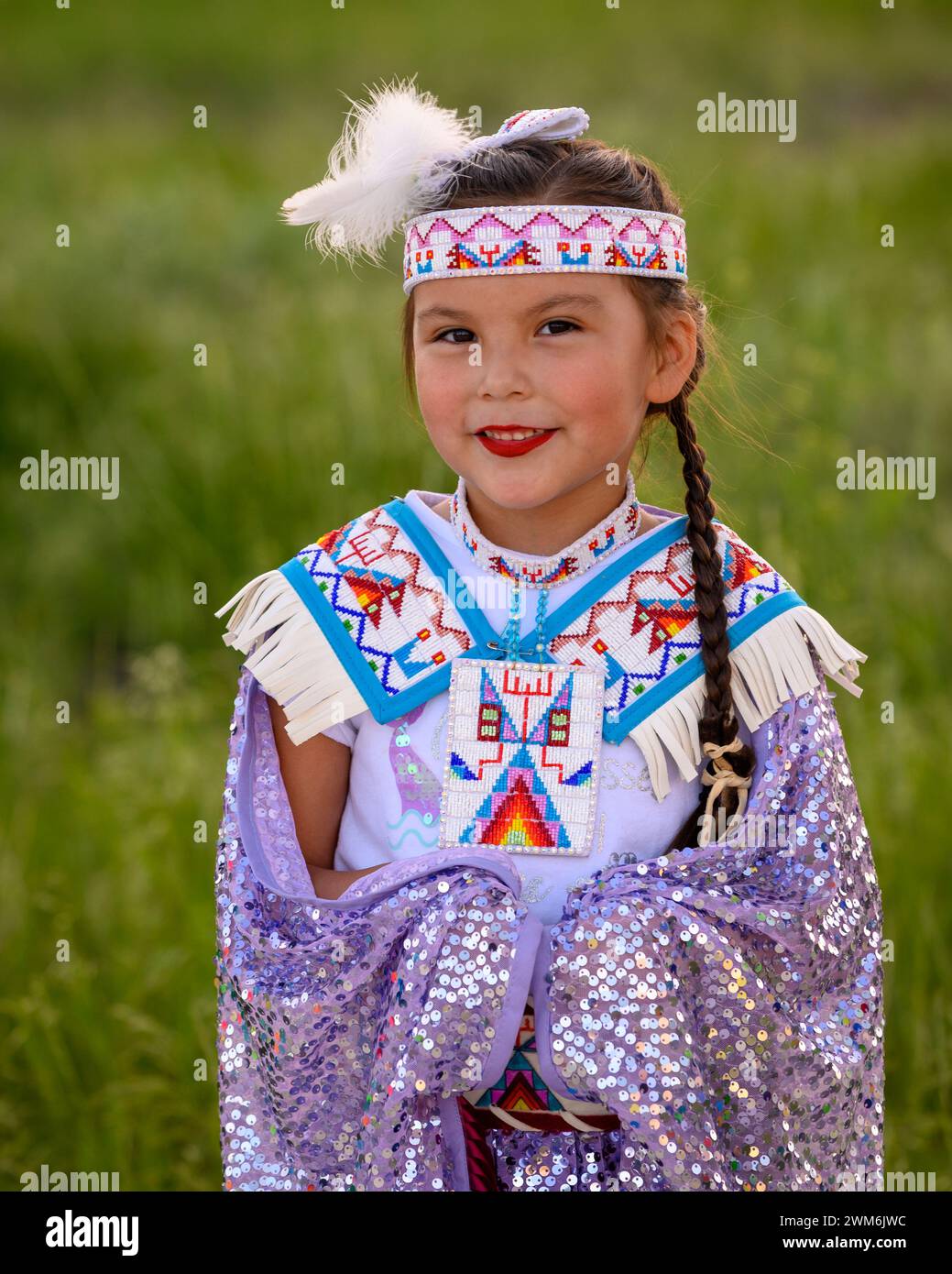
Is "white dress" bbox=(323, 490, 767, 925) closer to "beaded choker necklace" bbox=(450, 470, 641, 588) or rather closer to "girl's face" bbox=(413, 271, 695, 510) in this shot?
"beaded choker necklace" bbox=(450, 470, 641, 588)

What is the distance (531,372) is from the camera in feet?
6.82

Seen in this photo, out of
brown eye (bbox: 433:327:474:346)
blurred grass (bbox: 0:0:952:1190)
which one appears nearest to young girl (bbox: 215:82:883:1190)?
brown eye (bbox: 433:327:474:346)

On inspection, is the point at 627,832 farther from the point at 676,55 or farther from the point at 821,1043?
the point at 676,55

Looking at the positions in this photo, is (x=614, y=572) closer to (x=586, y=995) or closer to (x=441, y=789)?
(x=441, y=789)

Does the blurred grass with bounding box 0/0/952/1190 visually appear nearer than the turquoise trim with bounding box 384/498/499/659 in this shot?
No

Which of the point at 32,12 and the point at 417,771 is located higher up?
the point at 32,12

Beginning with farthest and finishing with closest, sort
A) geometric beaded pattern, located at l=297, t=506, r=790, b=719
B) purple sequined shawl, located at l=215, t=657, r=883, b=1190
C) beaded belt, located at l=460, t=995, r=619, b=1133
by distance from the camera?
geometric beaded pattern, located at l=297, t=506, r=790, b=719 < beaded belt, located at l=460, t=995, r=619, b=1133 < purple sequined shawl, located at l=215, t=657, r=883, b=1190

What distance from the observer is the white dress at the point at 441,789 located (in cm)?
215

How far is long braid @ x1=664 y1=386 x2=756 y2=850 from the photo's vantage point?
215 centimetres

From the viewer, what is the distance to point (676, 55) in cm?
1163

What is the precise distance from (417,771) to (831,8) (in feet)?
37.3

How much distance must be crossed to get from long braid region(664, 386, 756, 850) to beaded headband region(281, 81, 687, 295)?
30 centimetres

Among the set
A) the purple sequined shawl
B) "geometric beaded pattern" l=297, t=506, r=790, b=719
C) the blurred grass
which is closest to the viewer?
the purple sequined shawl

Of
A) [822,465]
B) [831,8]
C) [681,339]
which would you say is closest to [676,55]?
[831,8]
